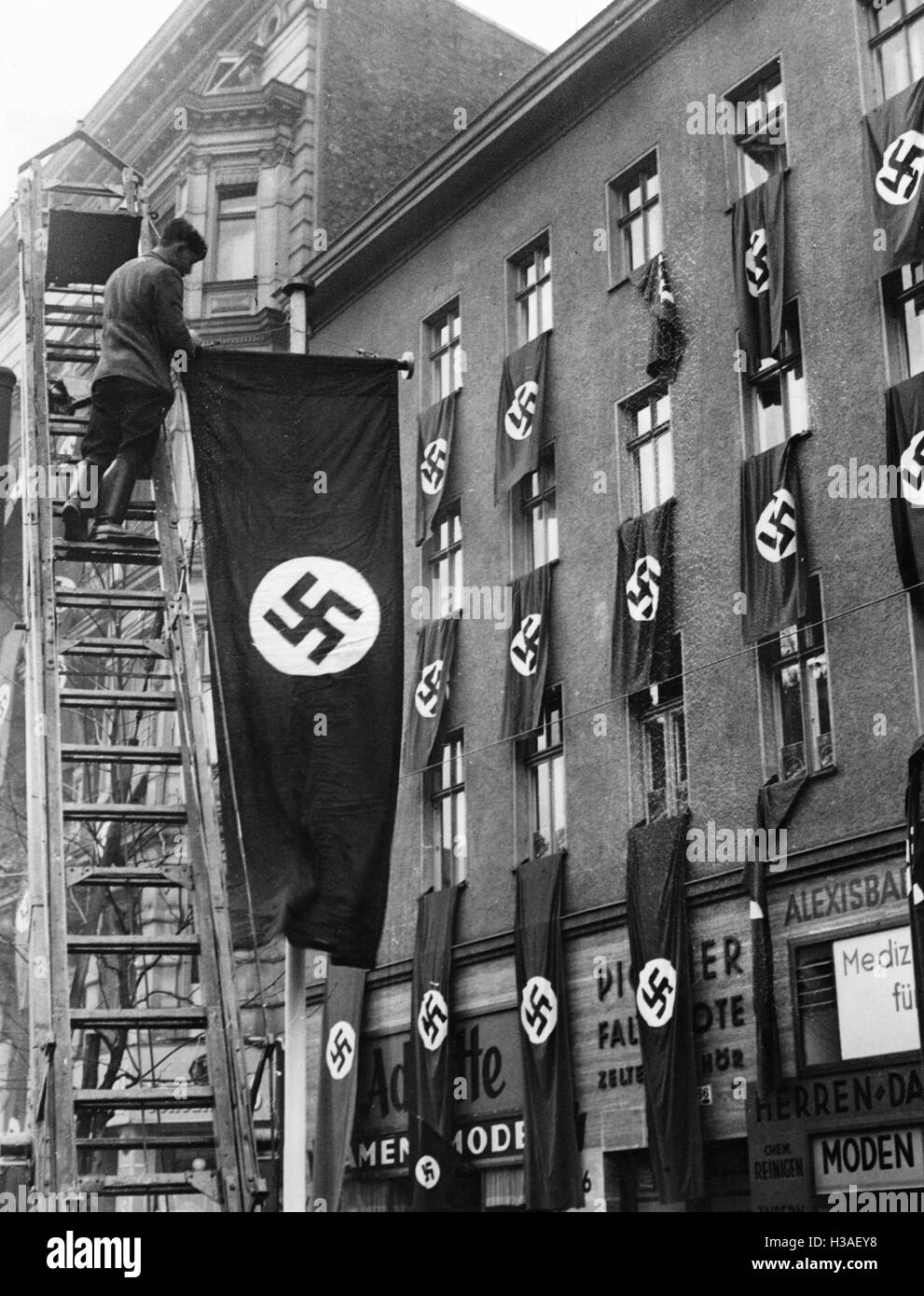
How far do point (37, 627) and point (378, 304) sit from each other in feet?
47.3

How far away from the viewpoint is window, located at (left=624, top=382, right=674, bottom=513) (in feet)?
52.1

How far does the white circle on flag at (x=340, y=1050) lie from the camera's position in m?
17.7

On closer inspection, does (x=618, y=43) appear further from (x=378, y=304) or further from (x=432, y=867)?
(x=432, y=867)

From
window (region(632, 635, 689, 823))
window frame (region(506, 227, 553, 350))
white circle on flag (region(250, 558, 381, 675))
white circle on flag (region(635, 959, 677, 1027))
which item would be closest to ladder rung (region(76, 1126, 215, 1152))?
→ white circle on flag (region(250, 558, 381, 675))

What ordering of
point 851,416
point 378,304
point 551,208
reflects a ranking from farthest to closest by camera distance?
point 378,304, point 551,208, point 851,416

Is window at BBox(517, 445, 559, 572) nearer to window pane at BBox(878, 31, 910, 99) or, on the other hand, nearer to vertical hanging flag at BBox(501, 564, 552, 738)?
vertical hanging flag at BBox(501, 564, 552, 738)

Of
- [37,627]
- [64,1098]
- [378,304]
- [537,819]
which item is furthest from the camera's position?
[378,304]

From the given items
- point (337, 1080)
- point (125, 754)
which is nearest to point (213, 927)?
point (125, 754)

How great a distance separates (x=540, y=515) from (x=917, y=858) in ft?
21.6

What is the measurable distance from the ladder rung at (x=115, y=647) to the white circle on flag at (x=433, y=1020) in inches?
405

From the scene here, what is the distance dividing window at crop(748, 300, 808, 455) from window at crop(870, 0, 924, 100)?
1958mm

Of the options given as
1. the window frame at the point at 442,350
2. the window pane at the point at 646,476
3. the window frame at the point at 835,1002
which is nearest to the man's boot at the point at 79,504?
the window frame at the point at 835,1002

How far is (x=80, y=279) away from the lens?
900cm

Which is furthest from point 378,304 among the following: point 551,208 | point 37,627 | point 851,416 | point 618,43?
point 37,627
